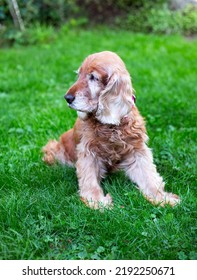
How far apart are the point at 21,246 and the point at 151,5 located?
31.3ft

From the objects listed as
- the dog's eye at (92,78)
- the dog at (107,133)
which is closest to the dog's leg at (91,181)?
the dog at (107,133)

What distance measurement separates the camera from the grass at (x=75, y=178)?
3.31 metres

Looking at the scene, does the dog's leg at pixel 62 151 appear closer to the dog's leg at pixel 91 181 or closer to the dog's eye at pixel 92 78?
the dog's leg at pixel 91 181

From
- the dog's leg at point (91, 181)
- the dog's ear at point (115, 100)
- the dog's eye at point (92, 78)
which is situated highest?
the dog's eye at point (92, 78)

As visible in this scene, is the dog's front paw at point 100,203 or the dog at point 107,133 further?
the dog at point 107,133

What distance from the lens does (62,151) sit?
4.79m

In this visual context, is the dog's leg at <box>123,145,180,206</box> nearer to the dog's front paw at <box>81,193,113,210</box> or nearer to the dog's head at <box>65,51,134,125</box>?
the dog's front paw at <box>81,193,113,210</box>

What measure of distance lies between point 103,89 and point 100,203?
3.18ft

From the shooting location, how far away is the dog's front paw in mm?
3762

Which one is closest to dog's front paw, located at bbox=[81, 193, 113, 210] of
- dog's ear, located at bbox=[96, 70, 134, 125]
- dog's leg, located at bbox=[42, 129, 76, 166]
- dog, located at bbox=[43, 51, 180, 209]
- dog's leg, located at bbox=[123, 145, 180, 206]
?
dog, located at bbox=[43, 51, 180, 209]

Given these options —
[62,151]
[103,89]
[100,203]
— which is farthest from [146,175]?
[62,151]

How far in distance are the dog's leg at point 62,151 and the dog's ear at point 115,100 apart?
80 centimetres

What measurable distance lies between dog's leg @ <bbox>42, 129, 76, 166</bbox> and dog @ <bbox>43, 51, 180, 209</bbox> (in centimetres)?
14
